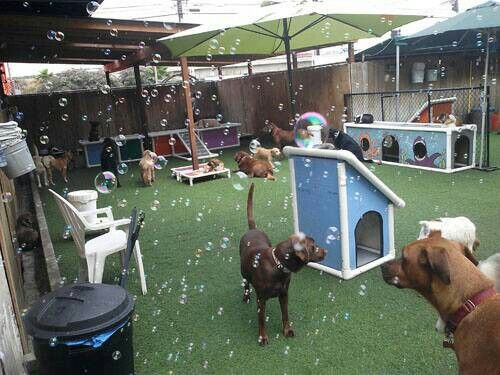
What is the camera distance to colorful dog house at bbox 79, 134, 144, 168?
13.1 m

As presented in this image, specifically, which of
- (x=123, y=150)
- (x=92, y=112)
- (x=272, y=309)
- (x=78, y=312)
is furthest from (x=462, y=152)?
(x=92, y=112)

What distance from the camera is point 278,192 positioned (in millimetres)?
7738

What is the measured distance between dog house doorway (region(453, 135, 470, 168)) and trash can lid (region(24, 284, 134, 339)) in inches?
297

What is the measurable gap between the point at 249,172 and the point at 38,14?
4.86m

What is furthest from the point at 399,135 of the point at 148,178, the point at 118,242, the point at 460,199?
the point at 118,242

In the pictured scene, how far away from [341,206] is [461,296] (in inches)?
79.6

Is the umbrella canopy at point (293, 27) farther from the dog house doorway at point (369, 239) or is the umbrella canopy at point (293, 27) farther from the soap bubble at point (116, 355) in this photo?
the soap bubble at point (116, 355)

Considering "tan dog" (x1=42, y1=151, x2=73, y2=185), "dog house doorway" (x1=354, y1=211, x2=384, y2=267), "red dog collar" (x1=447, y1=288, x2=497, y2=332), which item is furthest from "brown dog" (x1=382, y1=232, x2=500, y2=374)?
"tan dog" (x1=42, y1=151, x2=73, y2=185)

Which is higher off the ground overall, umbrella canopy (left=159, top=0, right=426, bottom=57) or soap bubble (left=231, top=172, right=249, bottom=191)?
umbrella canopy (left=159, top=0, right=426, bottom=57)

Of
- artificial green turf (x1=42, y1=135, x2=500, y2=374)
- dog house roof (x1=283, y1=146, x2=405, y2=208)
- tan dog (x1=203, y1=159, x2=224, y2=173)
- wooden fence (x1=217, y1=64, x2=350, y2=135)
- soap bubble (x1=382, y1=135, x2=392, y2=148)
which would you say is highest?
wooden fence (x1=217, y1=64, x2=350, y2=135)

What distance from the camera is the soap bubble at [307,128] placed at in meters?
6.20

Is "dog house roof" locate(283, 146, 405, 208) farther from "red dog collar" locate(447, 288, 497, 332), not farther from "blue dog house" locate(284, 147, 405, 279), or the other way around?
"red dog collar" locate(447, 288, 497, 332)

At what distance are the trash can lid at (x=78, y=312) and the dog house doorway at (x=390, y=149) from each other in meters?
7.89

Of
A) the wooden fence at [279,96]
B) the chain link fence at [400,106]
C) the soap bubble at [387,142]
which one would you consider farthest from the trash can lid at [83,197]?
the wooden fence at [279,96]
